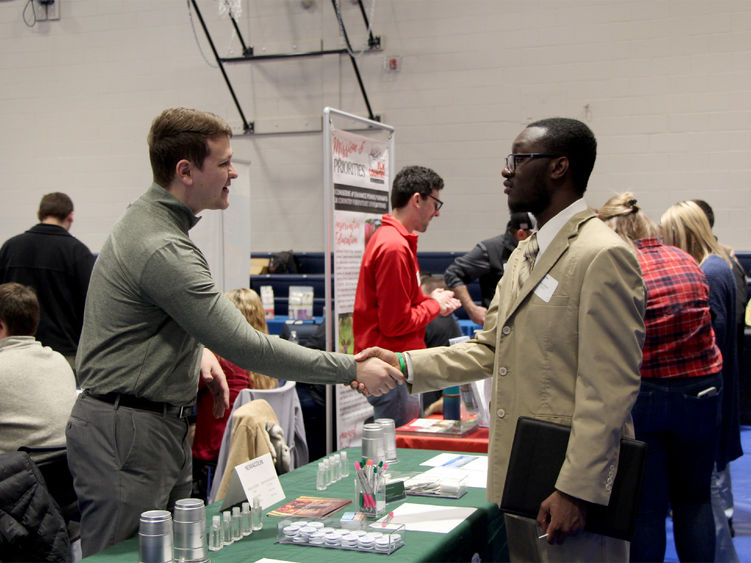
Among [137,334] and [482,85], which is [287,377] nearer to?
[137,334]

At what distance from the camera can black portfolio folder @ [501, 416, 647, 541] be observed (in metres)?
1.46

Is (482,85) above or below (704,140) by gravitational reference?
above

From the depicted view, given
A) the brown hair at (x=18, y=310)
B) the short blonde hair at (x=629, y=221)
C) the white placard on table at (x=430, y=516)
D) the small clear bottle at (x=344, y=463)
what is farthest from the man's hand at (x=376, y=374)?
the brown hair at (x=18, y=310)

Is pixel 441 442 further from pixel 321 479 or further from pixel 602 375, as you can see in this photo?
pixel 602 375

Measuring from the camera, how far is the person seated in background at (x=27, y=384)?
8.69 feet

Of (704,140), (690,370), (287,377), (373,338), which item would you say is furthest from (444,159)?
(287,377)

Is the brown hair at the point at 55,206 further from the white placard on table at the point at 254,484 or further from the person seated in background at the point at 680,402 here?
the person seated in background at the point at 680,402

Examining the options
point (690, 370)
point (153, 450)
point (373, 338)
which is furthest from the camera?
point (373, 338)

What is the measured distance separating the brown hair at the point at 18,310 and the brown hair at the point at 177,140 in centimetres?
133

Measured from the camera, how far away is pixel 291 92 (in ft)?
24.9

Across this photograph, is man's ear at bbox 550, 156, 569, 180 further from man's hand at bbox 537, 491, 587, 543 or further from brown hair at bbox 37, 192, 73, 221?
brown hair at bbox 37, 192, 73, 221

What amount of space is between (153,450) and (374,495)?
0.56 meters

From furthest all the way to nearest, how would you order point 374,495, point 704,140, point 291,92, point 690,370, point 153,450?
point 291,92 < point 704,140 < point 690,370 < point 374,495 < point 153,450

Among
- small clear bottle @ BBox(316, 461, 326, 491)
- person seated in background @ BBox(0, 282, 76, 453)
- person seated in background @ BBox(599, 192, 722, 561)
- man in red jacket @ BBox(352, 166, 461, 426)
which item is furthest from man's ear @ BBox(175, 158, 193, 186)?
person seated in background @ BBox(599, 192, 722, 561)
